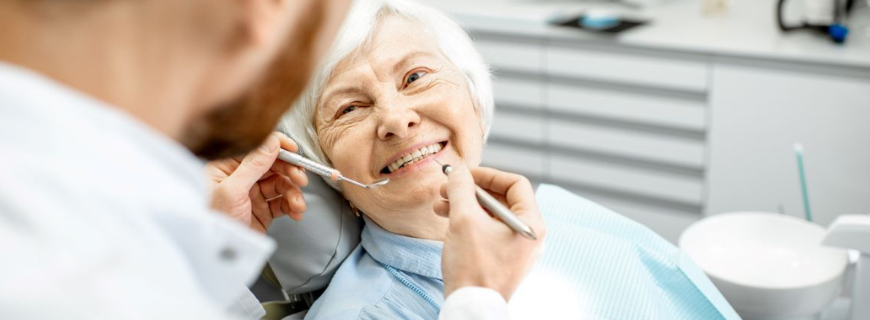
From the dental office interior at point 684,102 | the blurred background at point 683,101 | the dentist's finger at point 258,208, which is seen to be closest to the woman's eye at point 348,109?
the dentist's finger at point 258,208

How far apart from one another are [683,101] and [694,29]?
0.26 meters

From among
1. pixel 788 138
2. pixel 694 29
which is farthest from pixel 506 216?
pixel 694 29

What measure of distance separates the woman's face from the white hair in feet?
0.05

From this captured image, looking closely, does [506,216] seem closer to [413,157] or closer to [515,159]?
[413,157]

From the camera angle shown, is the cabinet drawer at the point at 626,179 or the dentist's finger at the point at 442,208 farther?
the cabinet drawer at the point at 626,179

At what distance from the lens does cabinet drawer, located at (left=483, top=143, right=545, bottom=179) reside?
11.3 ft

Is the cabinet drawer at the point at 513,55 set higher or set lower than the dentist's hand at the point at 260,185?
lower

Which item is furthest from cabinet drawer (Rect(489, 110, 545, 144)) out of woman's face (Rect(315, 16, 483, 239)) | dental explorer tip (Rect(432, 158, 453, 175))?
dental explorer tip (Rect(432, 158, 453, 175))

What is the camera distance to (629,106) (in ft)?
10.3

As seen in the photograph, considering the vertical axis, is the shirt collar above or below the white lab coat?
below

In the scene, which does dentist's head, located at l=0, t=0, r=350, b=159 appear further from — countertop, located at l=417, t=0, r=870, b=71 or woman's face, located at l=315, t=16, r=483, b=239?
countertop, located at l=417, t=0, r=870, b=71

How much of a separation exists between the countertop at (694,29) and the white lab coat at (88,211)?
2.26 metres

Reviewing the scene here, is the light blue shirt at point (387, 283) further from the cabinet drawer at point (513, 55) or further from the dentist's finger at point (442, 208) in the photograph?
the cabinet drawer at point (513, 55)

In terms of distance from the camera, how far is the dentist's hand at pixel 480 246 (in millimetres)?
1019
